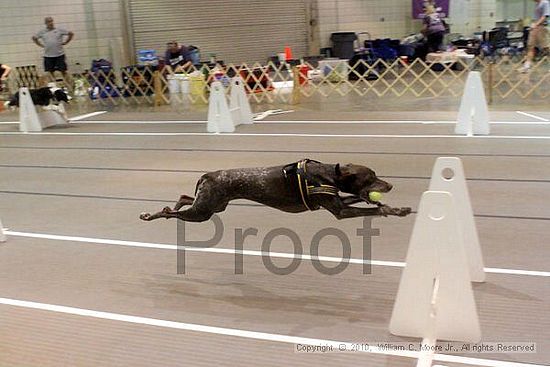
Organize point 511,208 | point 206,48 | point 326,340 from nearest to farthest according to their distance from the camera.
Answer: point 326,340 < point 511,208 < point 206,48

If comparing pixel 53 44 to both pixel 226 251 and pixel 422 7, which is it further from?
pixel 422 7

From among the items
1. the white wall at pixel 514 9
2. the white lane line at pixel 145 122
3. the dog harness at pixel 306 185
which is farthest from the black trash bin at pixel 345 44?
the dog harness at pixel 306 185

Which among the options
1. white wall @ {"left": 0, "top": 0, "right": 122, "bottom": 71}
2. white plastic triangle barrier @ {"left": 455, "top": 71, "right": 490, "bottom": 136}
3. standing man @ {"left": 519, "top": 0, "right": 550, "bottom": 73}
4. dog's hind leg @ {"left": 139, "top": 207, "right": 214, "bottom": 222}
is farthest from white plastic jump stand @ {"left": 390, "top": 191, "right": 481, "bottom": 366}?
white wall @ {"left": 0, "top": 0, "right": 122, "bottom": 71}

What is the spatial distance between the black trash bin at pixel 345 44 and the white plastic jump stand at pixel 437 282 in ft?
51.1

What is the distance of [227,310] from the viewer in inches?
123

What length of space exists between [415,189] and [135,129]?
5.56 meters

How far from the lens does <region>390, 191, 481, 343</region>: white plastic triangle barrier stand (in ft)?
8.36

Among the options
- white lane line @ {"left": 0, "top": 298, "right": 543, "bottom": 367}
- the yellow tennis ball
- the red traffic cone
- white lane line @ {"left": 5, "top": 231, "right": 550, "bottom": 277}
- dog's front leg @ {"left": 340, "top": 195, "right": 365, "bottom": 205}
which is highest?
the red traffic cone

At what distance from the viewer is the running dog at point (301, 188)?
2943 mm

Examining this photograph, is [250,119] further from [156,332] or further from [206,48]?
[206,48]

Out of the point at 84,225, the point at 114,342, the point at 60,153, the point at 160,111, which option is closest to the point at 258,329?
the point at 114,342

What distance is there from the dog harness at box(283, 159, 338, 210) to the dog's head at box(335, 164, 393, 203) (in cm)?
6

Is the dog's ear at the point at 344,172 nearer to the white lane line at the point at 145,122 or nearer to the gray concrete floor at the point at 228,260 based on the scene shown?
the gray concrete floor at the point at 228,260

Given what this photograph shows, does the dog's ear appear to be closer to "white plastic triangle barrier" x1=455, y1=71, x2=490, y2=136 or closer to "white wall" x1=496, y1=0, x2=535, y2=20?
"white plastic triangle barrier" x1=455, y1=71, x2=490, y2=136
